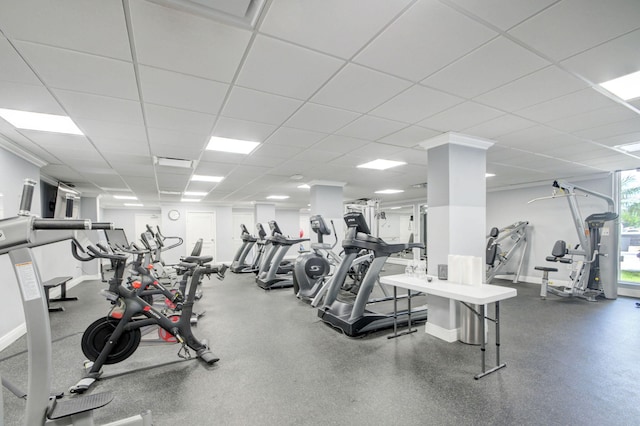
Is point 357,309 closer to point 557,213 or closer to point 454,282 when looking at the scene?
point 454,282

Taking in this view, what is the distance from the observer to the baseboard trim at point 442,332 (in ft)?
10.9

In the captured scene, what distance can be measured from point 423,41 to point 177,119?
2346 mm

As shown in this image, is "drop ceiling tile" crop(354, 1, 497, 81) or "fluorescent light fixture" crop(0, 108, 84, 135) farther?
"fluorescent light fixture" crop(0, 108, 84, 135)

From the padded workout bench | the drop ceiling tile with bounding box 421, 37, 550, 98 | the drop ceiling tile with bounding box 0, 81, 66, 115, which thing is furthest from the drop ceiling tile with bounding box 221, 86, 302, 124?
the padded workout bench

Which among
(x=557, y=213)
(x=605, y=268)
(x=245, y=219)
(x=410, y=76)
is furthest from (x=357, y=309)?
(x=245, y=219)

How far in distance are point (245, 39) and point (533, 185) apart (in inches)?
315

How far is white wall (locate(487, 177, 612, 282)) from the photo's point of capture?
6.14 m

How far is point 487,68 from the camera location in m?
1.92

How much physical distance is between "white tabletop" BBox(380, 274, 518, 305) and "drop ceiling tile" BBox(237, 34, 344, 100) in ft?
7.21

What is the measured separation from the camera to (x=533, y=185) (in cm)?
700

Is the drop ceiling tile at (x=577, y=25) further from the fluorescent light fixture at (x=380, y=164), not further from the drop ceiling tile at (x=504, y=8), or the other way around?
the fluorescent light fixture at (x=380, y=164)

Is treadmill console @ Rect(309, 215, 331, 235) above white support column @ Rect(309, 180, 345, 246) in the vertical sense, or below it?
below

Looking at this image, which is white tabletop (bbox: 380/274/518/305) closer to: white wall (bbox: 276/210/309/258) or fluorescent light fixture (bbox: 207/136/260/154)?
fluorescent light fixture (bbox: 207/136/260/154)

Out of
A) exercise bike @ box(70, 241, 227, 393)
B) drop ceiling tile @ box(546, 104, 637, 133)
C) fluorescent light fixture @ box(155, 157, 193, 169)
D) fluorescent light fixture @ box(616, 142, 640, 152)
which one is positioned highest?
fluorescent light fixture @ box(616, 142, 640, 152)
